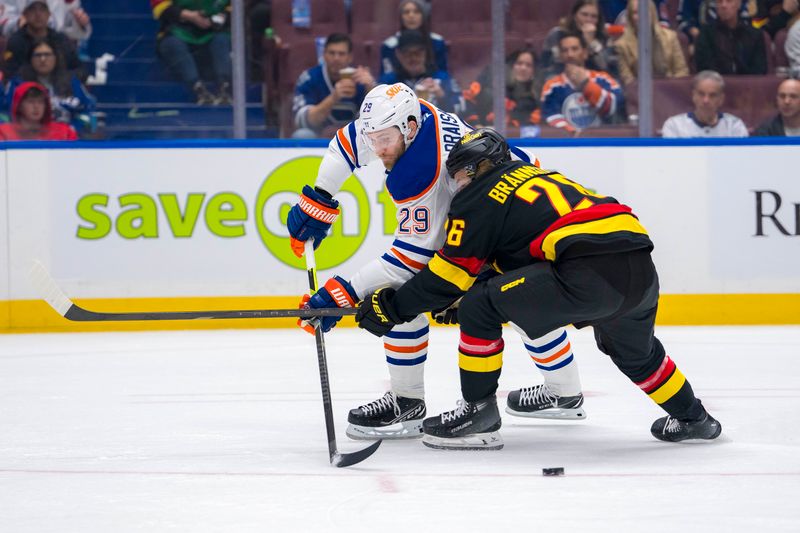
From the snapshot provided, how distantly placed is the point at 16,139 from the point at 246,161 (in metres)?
1.16

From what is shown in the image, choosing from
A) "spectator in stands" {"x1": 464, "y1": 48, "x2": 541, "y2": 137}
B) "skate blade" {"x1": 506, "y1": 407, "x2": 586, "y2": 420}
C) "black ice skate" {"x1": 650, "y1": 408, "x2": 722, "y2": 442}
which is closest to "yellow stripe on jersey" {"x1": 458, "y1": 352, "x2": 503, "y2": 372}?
"black ice skate" {"x1": 650, "y1": 408, "x2": 722, "y2": 442}

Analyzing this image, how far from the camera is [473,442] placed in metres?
3.44

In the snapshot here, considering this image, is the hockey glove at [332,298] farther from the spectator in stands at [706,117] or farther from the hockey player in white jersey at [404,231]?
the spectator in stands at [706,117]

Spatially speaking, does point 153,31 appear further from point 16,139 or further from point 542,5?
point 542,5

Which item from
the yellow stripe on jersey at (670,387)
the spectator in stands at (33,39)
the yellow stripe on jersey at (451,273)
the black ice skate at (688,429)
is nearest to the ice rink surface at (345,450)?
the black ice skate at (688,429)

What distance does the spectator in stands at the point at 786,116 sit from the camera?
6477mm

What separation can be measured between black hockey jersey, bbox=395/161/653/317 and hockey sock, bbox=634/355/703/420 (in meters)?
0.37

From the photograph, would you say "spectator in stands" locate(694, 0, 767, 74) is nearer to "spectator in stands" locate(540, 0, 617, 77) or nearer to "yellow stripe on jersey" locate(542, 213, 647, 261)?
"spectator in stands" locate(540, 0, 617, 77)

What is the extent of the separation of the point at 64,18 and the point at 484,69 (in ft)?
7.22

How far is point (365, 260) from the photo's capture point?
6363 mm

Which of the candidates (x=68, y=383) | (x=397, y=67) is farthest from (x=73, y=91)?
(x=68, y=383)

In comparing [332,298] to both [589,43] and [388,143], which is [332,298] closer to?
[388,143]

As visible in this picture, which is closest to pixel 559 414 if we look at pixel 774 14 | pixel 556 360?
pixel 556 360

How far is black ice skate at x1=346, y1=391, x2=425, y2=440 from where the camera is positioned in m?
3.71
